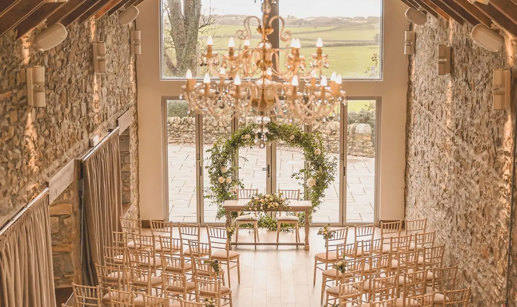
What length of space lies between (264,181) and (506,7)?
830cm

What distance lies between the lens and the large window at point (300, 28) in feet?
48.6

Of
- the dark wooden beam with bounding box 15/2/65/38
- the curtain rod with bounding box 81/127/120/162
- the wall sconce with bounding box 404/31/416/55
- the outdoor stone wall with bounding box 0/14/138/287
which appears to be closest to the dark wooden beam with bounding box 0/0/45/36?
the outdoor stone wall with bounding box 0/14/138/287

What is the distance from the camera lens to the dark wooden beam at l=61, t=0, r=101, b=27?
9711 mm

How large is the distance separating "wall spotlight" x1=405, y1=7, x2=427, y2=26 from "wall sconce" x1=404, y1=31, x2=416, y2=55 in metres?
1.43

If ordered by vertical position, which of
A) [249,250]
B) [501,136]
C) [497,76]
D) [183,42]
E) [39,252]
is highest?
[183,42]

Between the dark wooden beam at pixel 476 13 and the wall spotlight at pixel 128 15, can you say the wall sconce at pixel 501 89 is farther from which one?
the wall spotlight at pixel 128 15

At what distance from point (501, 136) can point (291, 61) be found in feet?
8.92

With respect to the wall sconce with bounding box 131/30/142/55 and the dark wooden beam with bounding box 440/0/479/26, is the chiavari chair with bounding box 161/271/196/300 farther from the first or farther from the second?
the wall sconce with bounding box 131/30/142/55

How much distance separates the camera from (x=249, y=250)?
13.7m

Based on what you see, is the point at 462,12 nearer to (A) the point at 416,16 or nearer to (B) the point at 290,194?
(A) the point at 416,16

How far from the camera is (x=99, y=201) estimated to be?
37.1 feet

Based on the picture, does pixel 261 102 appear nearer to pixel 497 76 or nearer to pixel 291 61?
pixel 291 61

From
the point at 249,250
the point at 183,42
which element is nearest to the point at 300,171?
the point at 249,250

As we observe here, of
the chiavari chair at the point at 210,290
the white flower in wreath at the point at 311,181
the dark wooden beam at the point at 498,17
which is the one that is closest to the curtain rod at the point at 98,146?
the chiavari chair at the point at 210,290
